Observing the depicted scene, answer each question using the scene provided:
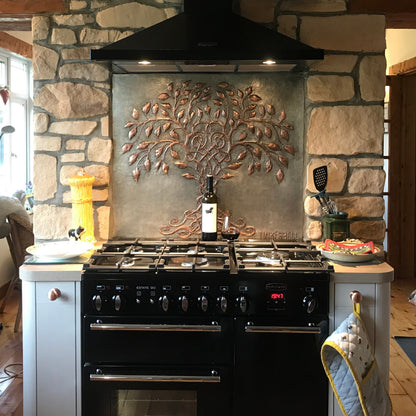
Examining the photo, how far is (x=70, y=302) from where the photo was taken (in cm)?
250

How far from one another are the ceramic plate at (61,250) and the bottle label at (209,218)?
0.61 m

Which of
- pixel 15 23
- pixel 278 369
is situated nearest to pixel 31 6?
pixel 15 23

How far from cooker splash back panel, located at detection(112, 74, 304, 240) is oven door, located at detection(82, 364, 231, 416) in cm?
93

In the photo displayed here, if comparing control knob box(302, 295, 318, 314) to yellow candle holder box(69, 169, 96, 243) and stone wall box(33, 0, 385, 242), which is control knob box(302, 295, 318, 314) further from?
yellow candle holder box(69, 169, 96, 243)

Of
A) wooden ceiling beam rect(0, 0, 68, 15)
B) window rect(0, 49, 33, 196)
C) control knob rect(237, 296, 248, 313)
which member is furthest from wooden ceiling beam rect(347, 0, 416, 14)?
window rect(0, 49, 33, 196)

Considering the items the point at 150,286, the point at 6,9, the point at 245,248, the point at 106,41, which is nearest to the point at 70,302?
the point at 150,286

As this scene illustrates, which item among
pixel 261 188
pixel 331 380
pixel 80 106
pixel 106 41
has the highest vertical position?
pixel 106 41

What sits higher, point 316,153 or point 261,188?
point 316,153

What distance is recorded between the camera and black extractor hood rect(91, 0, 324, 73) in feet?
8.33

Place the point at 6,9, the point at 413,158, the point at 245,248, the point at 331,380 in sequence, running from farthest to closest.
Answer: the point at 413,158
the point at 6,9
the point at 245,248
the point at 331,380

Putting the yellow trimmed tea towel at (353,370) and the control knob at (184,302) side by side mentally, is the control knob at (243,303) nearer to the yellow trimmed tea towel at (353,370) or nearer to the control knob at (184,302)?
the control knob at (184,302)

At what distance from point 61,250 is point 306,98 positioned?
1533mm

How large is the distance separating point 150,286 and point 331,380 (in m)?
0.87

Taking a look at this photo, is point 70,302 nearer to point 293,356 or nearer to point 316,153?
point 293,356
